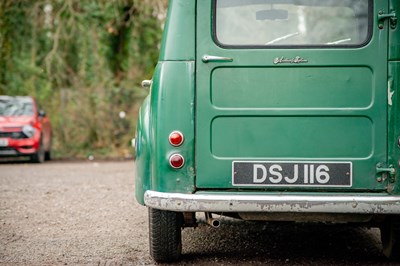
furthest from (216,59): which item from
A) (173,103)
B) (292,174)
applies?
(292,174)

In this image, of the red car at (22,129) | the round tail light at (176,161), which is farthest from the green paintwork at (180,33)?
the red car at (22,129)

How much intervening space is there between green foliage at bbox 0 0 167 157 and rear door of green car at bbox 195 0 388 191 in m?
13.6

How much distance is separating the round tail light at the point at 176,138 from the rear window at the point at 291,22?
0.73 m

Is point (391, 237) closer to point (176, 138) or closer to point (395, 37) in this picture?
point (395, 37)

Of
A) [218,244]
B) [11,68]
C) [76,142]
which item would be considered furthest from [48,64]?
[218,244]

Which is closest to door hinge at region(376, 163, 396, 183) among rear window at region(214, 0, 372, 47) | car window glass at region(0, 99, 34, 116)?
rear window at region(214, 0, 372, 47)

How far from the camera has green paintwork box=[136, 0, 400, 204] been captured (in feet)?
15.7

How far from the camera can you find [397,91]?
15.7ft

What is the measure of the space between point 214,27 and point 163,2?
15176 mm

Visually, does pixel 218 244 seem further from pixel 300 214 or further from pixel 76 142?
pixel 76 142

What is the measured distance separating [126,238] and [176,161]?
1693 mm

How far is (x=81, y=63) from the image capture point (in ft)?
67.4

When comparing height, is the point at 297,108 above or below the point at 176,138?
above

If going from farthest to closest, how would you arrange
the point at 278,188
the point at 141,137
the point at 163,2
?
the point at 163,2 → the point at 141,137 → the point at 278,188
